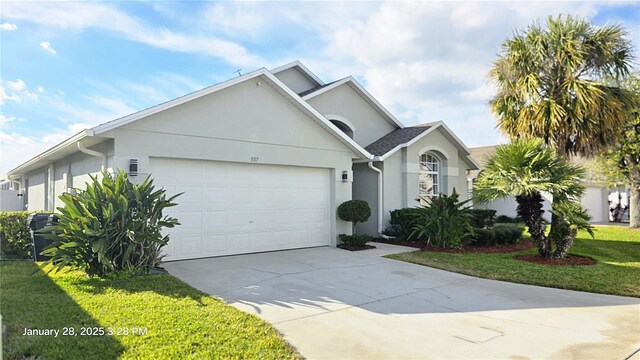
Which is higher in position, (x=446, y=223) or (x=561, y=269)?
(x=446, y=223)

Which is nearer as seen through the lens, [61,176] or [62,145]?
[62,145]

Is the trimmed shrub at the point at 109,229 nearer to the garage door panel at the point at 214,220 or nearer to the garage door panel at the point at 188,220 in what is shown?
the garage door panel at the point at 188,220

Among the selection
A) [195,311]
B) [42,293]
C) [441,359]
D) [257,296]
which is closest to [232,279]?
[257,296]

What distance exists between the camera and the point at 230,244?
10.3m

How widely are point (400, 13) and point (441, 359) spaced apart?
28.7 ft

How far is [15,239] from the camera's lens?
10094 mm

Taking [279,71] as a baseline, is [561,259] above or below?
below

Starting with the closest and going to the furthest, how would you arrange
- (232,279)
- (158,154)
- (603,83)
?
(232,279) → (158,154) → (603,83)

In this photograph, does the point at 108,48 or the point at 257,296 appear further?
the point at 108,48

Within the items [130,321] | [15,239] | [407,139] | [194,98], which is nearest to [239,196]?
[194,98]

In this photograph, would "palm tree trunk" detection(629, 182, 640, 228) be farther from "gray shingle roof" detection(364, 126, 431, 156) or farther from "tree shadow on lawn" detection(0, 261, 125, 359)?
"tree shadow on lawn" detection(0, 261, 125, 359)

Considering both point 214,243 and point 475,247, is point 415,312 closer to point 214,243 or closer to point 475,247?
point 214,243

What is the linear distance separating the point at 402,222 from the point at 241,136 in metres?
6.65

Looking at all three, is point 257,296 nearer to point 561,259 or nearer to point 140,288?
point 140,288
